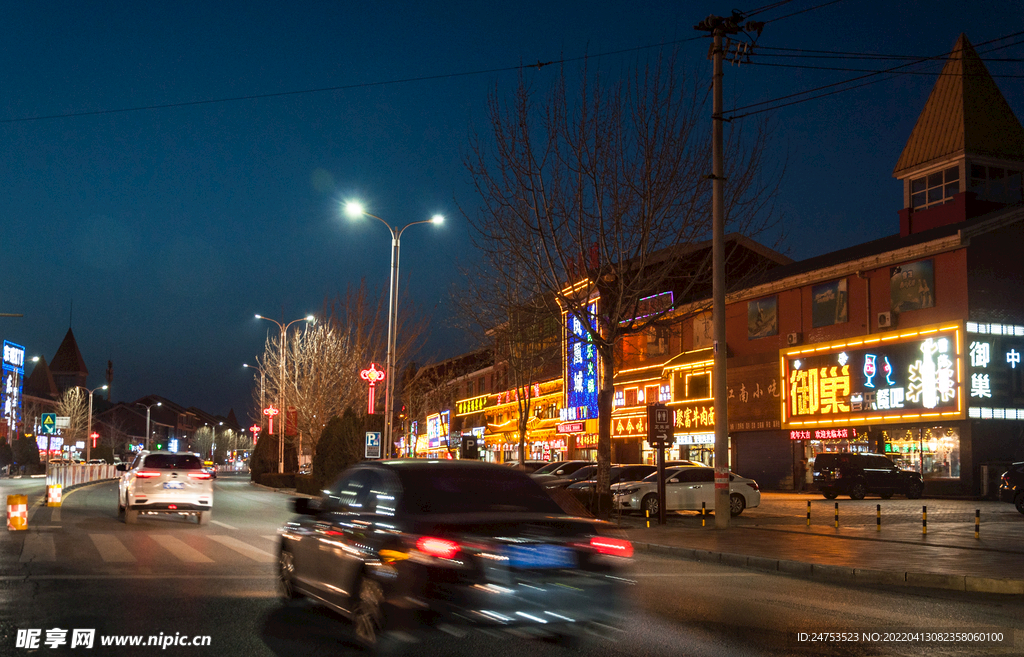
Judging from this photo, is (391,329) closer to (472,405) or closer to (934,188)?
(934,188)

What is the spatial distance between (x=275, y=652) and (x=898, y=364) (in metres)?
34.7

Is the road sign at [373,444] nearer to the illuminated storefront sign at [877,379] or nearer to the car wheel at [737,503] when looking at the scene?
the car wheel at [737,503]

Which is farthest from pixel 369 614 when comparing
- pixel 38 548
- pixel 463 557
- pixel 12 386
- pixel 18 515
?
pixel 12 386

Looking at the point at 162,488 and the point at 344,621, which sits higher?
the point at 162,488

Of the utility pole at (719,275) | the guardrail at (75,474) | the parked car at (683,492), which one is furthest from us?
the guardrail at (75,474)

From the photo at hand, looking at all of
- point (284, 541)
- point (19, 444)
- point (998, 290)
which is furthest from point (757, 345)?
point (19, 444)

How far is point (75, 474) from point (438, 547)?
50.0 meters

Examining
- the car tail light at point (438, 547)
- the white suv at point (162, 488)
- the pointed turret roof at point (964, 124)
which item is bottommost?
the white suv at point (162, 488)

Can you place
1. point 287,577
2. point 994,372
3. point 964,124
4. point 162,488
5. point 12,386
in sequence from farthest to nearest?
point 12,386
point 964,124
point 994,372
point 162,488
point 287,577

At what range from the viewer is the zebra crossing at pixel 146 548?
45.3 ft

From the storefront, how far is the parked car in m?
11.8

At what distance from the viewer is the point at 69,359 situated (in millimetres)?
170625

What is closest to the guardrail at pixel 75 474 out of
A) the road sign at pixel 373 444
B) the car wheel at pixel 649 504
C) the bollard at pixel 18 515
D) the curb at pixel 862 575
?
the road sign at pixel 373 444

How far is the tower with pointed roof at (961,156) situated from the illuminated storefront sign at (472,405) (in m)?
35.9
